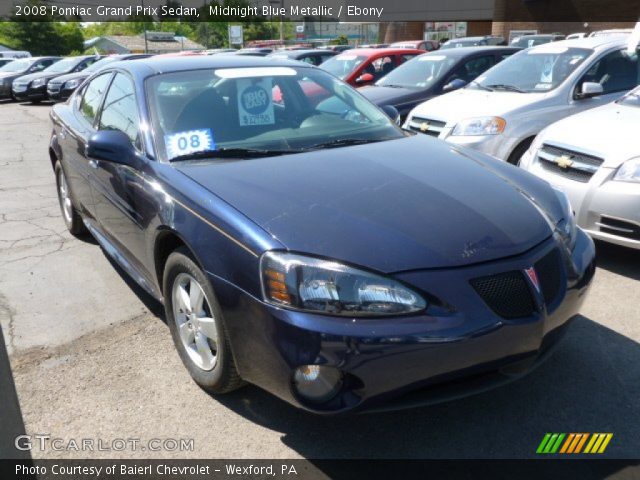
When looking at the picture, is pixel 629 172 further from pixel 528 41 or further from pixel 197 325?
pixel 528 41

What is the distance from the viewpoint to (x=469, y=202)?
2688 mm

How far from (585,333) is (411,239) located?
163cm

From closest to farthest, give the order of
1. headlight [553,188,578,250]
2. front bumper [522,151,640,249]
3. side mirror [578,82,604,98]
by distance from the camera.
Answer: headlight [553,188,578,250] < front bumper [522,151,640,249] < side mirror [578,82,604,98]

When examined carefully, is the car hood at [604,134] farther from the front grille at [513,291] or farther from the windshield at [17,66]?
the windshield at [17,66]

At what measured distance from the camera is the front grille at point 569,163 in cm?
436

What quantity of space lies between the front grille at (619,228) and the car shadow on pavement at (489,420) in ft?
4.21

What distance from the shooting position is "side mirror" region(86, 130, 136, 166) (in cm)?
327

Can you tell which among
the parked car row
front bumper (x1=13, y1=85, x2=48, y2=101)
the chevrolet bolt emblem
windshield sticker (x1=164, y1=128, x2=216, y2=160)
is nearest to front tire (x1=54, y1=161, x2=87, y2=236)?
windshield sticker (x1=164, y1=128, x2=216, y2=160)

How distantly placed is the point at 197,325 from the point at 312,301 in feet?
2.78

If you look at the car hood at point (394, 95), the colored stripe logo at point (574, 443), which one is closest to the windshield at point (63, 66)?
the car hood at point (394, 95)

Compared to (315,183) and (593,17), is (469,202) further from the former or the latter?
(593,17)

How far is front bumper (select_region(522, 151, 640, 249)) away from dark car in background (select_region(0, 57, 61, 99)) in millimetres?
21530

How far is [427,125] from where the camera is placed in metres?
6.70

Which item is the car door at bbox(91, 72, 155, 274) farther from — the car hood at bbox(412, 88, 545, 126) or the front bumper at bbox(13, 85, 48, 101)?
the front bumper at bbox(13, 85, 48, 101)
